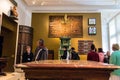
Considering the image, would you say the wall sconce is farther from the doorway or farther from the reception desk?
the reception desk

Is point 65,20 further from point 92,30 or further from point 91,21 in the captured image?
point 92,30

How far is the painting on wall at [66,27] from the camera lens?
323 inches

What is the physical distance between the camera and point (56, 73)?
1.31 m

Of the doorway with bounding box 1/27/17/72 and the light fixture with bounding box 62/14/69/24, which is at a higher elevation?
the light fixture with bounding box 62/14/69/24

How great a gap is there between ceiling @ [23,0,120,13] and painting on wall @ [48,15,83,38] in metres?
0.46

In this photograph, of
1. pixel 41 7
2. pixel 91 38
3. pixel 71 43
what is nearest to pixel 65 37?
pixel 71 43

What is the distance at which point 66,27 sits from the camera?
27.2ft

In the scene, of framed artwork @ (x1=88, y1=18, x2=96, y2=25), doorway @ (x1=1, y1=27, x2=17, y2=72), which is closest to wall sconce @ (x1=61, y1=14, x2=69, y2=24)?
framed artwork @ (x1=88, y1=18, x2=96, y2=25)

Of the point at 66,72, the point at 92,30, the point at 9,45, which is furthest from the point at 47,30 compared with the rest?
the point at 66,72

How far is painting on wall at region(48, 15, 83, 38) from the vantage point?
821 centimetres

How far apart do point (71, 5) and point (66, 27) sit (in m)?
1.14

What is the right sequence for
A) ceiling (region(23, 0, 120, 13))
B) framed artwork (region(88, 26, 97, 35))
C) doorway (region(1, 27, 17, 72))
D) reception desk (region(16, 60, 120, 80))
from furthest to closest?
framed artwork (region(88, 26, 97, 35)), ceiling (region(23, 0, 120, 13)), doorway (region(1, 27, 17, 72)), reception desk (region(16, 60, 120, 80))

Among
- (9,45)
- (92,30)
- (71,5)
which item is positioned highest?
(71,5)

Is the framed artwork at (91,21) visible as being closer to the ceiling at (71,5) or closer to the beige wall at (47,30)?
the beige wall at (47,30)
